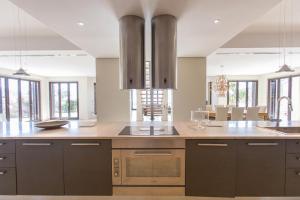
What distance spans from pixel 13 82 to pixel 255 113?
363 inches

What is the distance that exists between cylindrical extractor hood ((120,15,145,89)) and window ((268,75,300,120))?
20.9 feet

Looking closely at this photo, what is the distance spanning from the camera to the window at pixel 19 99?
7.25 metres

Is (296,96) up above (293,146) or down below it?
above

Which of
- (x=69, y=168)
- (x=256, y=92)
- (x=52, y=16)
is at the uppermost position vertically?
(x=52, y=16)

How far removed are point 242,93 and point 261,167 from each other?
31.9 ft

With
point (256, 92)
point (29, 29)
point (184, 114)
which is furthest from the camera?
point (256, 92)

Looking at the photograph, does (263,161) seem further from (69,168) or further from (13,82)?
(13,82)

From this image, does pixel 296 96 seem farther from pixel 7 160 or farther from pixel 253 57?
pixel 7 160

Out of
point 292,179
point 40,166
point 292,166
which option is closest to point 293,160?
point 292,166

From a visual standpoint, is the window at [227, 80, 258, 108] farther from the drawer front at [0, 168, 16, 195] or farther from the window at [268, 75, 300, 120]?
the drawer front at [0, 168, 16, 195]

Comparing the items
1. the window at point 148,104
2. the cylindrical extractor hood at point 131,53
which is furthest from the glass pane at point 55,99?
the cylindrical extractor hood at point 131,53

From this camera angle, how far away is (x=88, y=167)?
6.34 feet

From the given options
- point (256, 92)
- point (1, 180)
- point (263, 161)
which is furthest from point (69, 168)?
point (256, 92)

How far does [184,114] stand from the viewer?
4.99 metres
